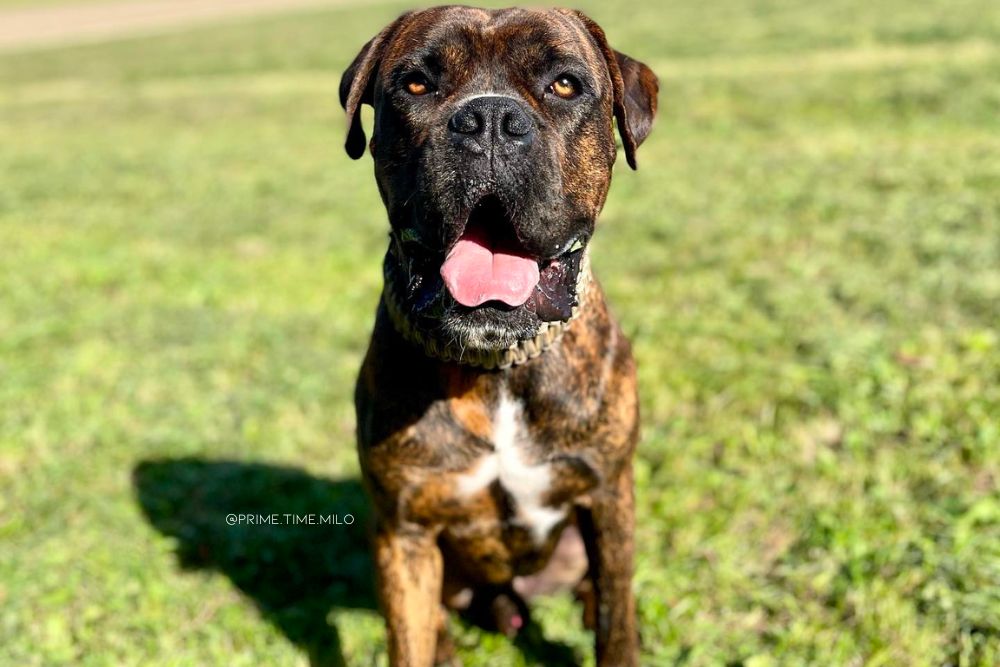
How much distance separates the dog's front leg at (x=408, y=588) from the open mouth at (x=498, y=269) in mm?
819

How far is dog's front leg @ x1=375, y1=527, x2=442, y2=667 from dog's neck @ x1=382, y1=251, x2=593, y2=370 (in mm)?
560

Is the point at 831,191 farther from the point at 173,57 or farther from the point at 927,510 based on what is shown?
the point at 173,57

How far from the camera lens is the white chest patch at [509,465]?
268 cm

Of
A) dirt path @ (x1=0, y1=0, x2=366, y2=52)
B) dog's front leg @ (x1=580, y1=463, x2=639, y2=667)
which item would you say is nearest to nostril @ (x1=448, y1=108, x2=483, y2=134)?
dog's front leg @ (x1=580, y1=463, x2=639, y2=667)

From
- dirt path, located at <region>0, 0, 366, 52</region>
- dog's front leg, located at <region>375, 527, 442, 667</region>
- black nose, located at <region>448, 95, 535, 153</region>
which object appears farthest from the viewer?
dirt path, located at <region>0, 0, 366, 52</region>

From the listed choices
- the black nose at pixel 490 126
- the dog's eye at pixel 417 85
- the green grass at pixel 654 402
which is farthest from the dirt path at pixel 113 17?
the black nose at pixel 490 126

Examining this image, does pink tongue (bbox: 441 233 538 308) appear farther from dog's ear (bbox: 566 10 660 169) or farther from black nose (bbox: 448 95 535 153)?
dog's ear (bbox: 566 10 660 169)

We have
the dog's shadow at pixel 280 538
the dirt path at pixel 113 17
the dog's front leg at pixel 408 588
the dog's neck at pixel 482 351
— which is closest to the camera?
the dog's neck at pixel 482 351

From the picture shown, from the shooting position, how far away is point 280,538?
13.1ft

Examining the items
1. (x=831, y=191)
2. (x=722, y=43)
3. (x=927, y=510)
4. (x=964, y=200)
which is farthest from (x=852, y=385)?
(x=722, y=43)

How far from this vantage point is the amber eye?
2.55 m

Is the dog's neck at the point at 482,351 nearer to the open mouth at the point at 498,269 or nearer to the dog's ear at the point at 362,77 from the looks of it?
the open mouth at the point at 498,269

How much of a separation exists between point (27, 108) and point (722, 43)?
13605mm

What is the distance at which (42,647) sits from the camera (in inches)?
132
